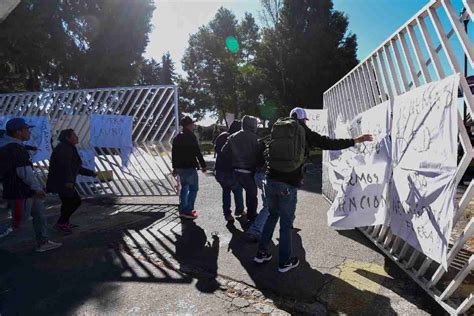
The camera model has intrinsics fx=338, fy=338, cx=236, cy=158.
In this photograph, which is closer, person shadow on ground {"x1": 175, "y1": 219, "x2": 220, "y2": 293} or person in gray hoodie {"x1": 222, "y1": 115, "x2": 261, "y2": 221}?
person shadow on ground {"x1": 175, "y1": 219, "x2": 220, "y2": 293}

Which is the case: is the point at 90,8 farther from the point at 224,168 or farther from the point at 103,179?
the point at 224,168

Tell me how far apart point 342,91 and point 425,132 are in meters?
3.49

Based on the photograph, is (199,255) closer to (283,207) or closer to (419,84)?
(283,207)

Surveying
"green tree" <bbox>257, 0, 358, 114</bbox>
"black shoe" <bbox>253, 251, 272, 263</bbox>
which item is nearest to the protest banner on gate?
"black shoe" <bbox>253, 251, 272, 263</bbox>

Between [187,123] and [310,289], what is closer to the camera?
[310,289]

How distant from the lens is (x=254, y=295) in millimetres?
3572

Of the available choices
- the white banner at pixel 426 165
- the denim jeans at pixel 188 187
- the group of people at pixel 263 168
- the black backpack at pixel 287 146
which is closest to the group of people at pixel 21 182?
the denim jeans at pixel 188 187

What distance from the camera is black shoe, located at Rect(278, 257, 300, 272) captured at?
4.05 m

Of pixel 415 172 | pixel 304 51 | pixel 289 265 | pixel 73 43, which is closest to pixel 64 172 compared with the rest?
pixel 289 265

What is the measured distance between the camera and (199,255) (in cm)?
472

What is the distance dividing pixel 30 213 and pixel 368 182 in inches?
188

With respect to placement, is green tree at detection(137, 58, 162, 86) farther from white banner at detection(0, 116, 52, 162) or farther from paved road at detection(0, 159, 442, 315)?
paved road at detection(0, 159, 442, 315)

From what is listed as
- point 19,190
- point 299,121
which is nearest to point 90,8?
point 19,190

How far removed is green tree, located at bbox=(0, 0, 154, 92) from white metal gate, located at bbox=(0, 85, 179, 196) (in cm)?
471
